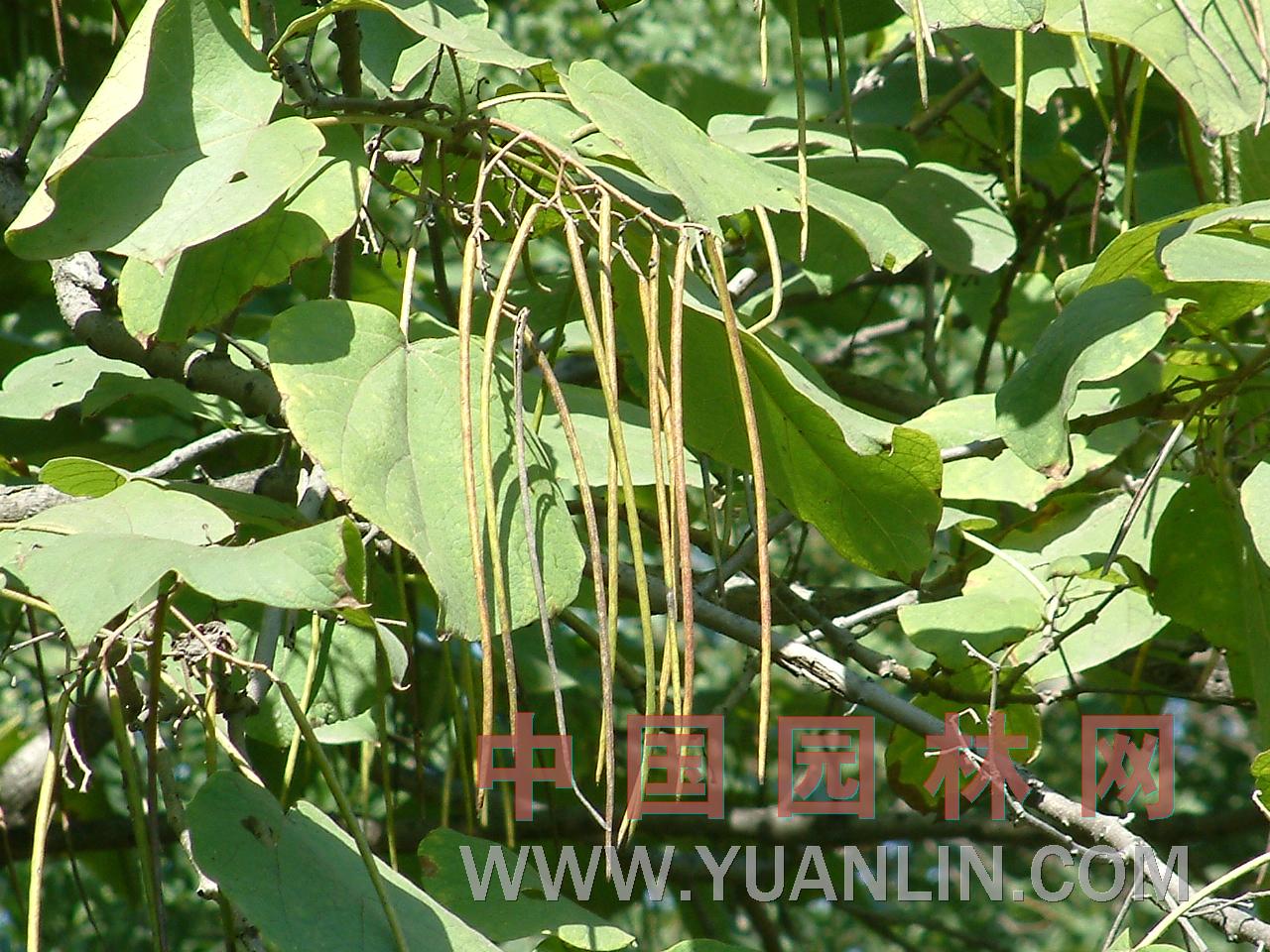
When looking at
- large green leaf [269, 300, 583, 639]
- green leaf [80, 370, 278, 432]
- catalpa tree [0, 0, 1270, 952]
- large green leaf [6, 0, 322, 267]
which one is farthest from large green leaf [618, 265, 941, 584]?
green leaf [80, 370, 278, 432]

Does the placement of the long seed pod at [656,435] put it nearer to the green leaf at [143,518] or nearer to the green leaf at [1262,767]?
the green leaf at [143,518]

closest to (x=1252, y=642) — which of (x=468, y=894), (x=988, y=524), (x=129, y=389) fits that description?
(x=988, y=524)

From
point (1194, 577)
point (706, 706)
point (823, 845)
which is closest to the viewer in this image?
point (1194, 577)

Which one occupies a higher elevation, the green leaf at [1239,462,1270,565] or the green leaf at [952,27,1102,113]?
the green leaf at [952,27,1102,113]

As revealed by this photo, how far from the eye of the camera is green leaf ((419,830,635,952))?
0.74 meters

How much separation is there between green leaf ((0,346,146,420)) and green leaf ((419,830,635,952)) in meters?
0.39

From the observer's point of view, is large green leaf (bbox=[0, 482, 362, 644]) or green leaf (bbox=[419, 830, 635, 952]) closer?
large green leaf (bbox=[0, 482, 362, 644])

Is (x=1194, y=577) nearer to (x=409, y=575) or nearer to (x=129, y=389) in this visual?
(x=409, y=575)

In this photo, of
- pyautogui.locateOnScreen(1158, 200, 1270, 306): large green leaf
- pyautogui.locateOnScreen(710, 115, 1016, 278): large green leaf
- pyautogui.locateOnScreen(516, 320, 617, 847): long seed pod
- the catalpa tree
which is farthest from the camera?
pyautogui.locateOnScreen(710, 115, 1016, 278): large green leaf

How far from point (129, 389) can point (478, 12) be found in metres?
0.34

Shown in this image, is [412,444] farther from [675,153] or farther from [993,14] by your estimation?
[993,14]

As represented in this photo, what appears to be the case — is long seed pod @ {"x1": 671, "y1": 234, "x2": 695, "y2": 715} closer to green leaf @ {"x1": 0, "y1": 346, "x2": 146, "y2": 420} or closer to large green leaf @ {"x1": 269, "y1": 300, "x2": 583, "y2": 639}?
large green leaf @ {"x1": 269, "y1": 300, "x2": 583, "y2": 639}

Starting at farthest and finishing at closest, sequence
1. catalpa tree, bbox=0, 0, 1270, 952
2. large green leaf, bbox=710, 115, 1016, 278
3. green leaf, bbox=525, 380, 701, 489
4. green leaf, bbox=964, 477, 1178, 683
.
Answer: large green leaf, bbox=710, 115, 1016, 278
green leaf, bbox=964, 477, 1178, 683
green leaf, bbox=525, 380, 701, 489
catalpa tree, bbox=0, 0, 1270, 952

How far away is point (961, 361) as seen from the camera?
2.61 meters
